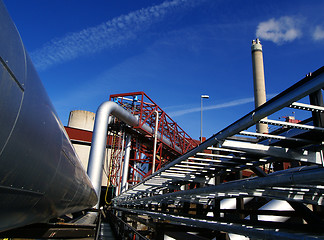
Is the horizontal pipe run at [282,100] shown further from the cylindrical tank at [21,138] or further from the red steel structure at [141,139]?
the red steel structure at [141,139]

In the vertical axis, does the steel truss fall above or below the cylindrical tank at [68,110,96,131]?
below

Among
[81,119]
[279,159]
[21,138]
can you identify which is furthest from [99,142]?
[81,119]

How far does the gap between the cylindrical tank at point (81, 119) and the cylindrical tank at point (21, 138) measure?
29554mm

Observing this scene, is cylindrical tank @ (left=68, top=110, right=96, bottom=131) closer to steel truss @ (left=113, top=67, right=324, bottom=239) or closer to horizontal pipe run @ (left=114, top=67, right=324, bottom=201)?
steel truss @ (left=113, top=67, right=324, bottom=239)

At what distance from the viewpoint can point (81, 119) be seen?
31234mm

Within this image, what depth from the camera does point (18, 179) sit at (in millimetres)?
1842

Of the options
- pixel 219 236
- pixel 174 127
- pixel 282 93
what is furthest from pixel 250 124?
pixel 174 127

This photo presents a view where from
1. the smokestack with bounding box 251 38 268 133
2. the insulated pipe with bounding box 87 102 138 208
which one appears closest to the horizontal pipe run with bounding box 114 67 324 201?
the insulated pipe with bounding box 87 102 138 208

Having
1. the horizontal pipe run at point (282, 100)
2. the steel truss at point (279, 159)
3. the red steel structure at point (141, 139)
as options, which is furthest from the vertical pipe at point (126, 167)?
the horizontal pipe run at point (282, 100)

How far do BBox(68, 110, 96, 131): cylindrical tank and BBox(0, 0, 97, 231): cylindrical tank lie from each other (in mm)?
29554

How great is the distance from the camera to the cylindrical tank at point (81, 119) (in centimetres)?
3091

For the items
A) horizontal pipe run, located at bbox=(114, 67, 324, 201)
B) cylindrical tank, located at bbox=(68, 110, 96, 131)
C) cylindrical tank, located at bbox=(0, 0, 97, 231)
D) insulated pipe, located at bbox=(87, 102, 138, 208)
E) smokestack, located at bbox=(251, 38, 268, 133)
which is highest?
smokestack, located at bbox=(251, 38, 268, 133)

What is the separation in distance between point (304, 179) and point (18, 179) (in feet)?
7.05

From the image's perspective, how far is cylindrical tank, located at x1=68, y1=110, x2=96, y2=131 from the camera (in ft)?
101
